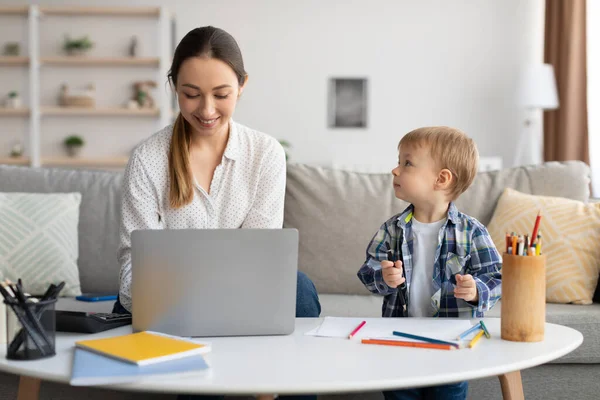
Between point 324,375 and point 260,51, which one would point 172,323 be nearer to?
point 324,375

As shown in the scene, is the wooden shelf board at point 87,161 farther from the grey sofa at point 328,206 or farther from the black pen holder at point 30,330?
the black pen holder at point 30,330

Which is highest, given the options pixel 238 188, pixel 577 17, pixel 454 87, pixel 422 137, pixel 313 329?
pixel 577 17

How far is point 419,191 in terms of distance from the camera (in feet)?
5.09

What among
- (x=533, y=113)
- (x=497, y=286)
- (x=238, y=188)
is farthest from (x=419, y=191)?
(x=533, y=113)

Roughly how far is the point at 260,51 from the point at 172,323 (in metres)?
4.32

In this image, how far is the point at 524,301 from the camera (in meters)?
1.19

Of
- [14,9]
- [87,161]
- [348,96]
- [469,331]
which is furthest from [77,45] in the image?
[469,331]

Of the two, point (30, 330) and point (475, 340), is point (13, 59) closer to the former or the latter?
point (30, 330)

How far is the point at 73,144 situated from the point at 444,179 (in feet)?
13.9

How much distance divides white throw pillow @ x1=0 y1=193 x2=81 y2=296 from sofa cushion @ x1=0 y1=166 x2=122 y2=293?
6 cm

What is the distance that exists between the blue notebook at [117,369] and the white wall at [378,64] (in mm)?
4274

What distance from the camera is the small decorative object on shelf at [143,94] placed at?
206 inches

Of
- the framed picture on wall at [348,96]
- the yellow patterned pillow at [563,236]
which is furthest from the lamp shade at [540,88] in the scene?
the yellow patterned pillow at [563,236]

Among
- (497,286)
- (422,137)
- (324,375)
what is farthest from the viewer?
(422,137)
